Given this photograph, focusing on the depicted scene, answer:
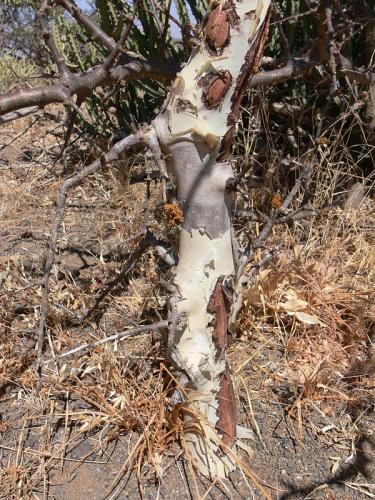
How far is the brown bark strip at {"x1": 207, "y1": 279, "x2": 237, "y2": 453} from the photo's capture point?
4.92 feet

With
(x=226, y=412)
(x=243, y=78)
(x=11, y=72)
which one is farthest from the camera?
(x=11, y=72)

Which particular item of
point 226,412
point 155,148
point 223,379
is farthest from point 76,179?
point 226,412

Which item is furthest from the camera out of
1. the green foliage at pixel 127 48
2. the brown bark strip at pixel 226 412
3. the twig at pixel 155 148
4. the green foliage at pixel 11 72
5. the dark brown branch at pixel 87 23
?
the green foliage at pixel 11 72

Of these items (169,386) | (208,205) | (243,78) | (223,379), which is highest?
(243,78)

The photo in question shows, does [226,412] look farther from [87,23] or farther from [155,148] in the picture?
[87,23]

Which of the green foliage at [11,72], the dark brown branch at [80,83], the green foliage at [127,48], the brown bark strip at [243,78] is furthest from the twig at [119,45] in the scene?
the green foliage at [11,72]

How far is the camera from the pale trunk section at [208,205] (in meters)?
1.30

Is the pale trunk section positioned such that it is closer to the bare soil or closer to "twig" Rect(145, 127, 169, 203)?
"twig" Rect(145, 127, 169, 203)

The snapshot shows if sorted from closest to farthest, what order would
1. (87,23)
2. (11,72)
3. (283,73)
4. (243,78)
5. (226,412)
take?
(243,78), (87,23), (226,412), (283,73), (11,72)

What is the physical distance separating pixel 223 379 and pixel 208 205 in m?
0.56

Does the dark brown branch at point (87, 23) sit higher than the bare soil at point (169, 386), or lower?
higher

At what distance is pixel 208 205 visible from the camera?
55.9 inches

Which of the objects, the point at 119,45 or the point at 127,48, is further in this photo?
the point at 127,48

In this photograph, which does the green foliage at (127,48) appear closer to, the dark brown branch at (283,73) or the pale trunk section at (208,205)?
the dark brown branch at (283,73)
